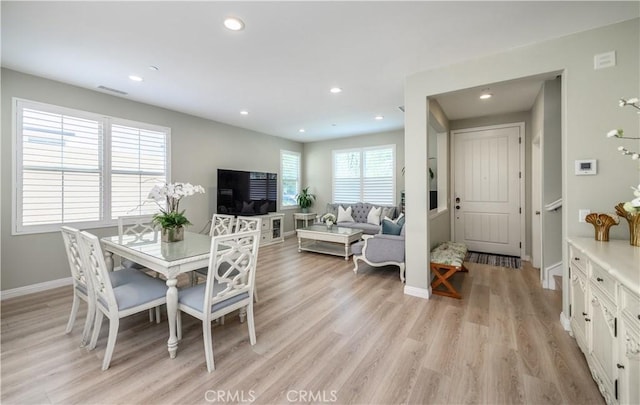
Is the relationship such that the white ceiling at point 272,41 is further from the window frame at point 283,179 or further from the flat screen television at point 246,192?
the window frame at point 283,179

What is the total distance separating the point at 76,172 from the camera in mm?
3516

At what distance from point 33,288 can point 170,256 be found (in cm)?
267

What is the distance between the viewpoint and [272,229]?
6.09 meters

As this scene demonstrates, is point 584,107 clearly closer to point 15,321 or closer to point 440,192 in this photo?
point 440,192

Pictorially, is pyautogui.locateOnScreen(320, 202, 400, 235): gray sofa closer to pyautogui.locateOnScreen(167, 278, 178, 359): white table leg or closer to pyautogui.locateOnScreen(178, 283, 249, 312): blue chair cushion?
pyautogui.locateOnScreen(178, 283, 249, 312): blue chair cushion

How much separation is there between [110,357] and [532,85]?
5.17 meters

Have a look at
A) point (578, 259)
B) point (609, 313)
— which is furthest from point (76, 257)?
point (578, 259)

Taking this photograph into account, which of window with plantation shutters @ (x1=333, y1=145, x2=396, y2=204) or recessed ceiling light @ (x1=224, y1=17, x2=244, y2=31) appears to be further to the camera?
window with plantation shutters @ (x1=333, y1=145, x2=396, y2=204)

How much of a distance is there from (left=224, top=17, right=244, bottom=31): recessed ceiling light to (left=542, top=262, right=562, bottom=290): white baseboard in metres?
4.34

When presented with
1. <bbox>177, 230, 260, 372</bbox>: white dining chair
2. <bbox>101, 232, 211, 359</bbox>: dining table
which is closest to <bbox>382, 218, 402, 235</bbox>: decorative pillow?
<bbox>177, 230, 260, 372</bbox>: white dining chair

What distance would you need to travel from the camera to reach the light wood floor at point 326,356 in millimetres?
1632

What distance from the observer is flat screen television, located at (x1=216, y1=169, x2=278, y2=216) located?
207 inches

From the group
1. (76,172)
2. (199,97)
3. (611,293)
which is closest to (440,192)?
(611,293)

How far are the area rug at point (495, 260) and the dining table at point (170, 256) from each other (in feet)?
14.4
